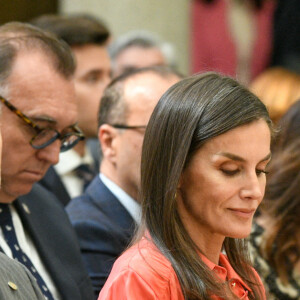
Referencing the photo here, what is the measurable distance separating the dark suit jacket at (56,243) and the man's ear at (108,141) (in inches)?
10.8

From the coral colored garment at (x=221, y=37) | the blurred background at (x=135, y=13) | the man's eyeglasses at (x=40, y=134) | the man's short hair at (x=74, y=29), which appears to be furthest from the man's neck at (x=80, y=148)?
the coral colored garment at (x=221, y=37)

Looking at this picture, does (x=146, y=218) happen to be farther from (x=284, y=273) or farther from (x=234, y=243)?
(x=284, y=273)

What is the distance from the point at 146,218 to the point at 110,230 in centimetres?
72

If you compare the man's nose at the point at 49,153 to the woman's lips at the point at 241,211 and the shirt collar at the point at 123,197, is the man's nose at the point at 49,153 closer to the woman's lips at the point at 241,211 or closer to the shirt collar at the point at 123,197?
the shirt collar at the point at 123,197

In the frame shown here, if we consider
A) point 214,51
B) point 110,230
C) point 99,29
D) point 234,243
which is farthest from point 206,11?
point 234,243

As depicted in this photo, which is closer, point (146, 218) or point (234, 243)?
point (146, 218)

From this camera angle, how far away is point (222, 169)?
1807mm

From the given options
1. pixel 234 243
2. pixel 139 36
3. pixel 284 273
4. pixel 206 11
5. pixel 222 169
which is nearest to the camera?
pixel 222 169

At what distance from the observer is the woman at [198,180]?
69.7 inches

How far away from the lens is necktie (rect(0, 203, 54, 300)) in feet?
7.54

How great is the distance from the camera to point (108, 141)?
111 inches

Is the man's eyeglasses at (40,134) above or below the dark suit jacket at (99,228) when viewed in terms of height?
above

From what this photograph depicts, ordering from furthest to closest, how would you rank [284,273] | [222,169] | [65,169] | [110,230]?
[65,169], [284,273], [110,230], [222,169]

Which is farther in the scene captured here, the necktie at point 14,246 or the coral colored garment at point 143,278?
the necktie at point 14,246
